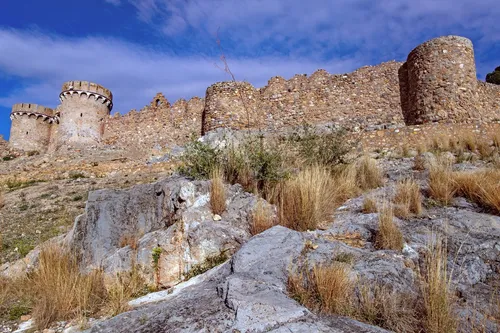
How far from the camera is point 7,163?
23141 mm

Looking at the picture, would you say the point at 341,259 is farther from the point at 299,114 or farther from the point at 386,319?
the point at 299,114

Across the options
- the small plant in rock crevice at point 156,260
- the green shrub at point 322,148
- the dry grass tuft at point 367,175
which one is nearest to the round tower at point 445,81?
the green shrub at point 322,148

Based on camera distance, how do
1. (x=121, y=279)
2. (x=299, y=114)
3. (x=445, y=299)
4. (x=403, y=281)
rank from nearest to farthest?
(x=445, y=299) → (x=403, y=281) → (x=121, y=279) → (x=299, y=114)

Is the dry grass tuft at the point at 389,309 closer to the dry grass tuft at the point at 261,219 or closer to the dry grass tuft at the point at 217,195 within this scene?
the dry grass tuft at the point at 261,219

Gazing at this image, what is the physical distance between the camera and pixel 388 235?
13.7ft

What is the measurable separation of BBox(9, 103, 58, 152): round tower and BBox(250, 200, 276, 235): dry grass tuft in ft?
92.7

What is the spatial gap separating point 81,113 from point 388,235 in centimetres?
2464

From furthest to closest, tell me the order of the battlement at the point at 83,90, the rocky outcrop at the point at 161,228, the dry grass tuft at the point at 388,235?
the battlement at the point at 83,90, the rocky outcrop at the point at 161,228, the dry grass tuft at the point at 388,235

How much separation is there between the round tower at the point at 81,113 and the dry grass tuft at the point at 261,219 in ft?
71.3

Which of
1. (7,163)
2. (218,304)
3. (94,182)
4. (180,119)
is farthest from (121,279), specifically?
(7,163)

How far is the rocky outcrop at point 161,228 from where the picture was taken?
4676mm

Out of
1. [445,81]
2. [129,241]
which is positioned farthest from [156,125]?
[129,241]

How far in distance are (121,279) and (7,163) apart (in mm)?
23008

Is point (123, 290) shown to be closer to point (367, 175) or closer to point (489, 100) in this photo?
point (367, 175)
